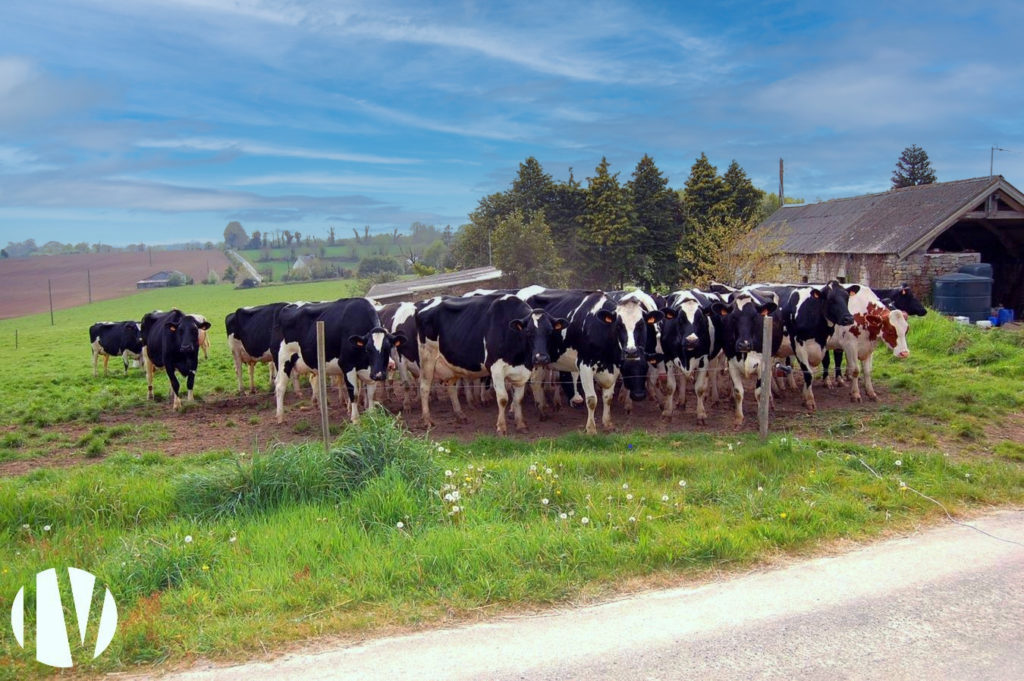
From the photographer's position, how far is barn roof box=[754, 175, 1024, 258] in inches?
921

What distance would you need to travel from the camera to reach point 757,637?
4.85 metres

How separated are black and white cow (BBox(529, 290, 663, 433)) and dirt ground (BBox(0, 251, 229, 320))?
63.3 meters

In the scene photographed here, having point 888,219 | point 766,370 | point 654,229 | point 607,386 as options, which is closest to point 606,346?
point 607,386

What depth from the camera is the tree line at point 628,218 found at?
139 feet

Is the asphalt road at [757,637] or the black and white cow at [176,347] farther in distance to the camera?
the black and white cow at [176,347]

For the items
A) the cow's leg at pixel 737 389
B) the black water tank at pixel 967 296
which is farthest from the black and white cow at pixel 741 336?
the black water tank at pixel 967 296

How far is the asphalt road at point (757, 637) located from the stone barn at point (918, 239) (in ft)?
52.2

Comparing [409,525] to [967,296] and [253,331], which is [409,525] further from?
[967,296]

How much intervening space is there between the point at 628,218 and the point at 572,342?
32.3 metres

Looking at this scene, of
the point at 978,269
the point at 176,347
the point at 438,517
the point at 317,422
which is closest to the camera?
the point at 438,517

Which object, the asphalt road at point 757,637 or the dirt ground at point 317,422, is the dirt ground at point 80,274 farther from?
the asphalt road at point 757,637

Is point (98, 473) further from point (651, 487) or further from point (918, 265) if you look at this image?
point (918, 265)

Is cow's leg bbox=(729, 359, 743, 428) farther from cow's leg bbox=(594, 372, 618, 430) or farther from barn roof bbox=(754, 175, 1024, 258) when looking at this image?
barn roof bbox=(754, 175, 1024, 258)

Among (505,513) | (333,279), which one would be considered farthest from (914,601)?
(333,279)
